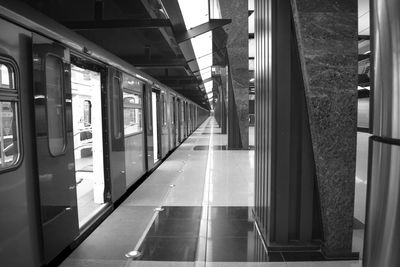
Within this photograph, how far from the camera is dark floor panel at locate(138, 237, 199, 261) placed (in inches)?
132

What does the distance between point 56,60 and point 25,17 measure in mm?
580

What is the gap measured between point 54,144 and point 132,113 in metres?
3.30

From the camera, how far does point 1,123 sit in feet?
7.68

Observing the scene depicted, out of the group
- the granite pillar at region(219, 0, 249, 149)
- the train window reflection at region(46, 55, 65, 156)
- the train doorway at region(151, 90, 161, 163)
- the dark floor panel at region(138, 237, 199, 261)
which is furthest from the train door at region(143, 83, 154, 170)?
the granite pillar at region(219, 0, 249, 149)

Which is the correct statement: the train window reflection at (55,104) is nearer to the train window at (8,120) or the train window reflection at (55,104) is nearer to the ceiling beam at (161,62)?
the train window at (8,120)

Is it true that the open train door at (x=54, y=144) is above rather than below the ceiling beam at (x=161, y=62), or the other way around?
below

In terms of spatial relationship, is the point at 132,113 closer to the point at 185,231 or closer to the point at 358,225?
the point at 185,231

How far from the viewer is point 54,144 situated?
3080 millimetres

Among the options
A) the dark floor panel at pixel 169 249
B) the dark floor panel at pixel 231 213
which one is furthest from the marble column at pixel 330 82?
the dark floor panel at pixel 231 213

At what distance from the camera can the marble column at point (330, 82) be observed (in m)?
3.04

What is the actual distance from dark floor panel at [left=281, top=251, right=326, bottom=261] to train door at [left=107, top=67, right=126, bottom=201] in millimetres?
2699

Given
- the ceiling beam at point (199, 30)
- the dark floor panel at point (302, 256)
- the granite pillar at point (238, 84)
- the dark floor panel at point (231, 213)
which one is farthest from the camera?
the granite pillar at point (238, 84)

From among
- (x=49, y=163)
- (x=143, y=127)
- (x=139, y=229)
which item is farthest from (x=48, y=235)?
(x=143, y=127)

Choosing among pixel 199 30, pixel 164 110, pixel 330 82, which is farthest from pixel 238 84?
pixel 330 82
